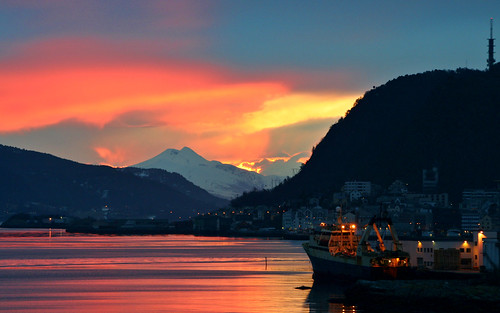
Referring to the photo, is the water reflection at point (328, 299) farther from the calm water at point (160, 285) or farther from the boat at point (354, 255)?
the boat at point (354, 255)

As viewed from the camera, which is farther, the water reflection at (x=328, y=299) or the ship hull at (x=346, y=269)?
the ship hull at (x=346, y=269)

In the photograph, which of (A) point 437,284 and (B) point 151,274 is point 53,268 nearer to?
(B) point 151,274

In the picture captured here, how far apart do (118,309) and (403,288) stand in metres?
21.7

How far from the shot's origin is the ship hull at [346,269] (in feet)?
276

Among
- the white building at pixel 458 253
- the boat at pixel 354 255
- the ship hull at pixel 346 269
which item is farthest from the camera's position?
the white building at pixel 458 253

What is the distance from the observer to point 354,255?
92750 millimetres

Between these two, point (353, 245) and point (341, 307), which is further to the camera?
point (353, 245)

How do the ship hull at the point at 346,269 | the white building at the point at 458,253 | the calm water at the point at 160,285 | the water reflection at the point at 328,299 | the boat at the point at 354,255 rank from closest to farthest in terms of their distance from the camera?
1. the water reflection at the point at 328,299
2. the calm water at the point at 160,285
3. the ship hull at the point at 346,269
4. the boat at the point at 354,255
5. the white building at the point at 458,253

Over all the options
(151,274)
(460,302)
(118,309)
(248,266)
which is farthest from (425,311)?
(248,266)

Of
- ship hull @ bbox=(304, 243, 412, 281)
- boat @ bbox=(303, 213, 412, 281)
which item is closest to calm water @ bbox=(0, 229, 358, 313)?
ship hull @ bbox=(304, 243, 412, 281)

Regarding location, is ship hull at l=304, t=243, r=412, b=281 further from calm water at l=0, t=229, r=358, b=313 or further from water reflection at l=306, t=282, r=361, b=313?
calm water at l=0, t=229, r=358, b=313

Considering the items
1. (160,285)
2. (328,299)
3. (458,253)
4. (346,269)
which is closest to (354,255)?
(346,269)

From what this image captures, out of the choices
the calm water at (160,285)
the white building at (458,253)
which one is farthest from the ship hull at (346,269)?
the white building at (458,253)

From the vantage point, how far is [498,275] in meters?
77.3
